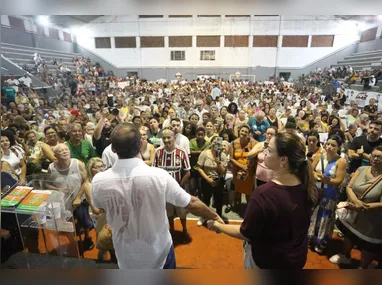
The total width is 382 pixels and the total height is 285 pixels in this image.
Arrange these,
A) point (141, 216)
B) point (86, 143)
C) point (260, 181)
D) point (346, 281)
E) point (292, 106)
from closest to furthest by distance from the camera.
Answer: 1. point (346, 281)
2. point (141, 216)
3. point (260, 181)
4. point (86, 143)
5. point (292, 106)

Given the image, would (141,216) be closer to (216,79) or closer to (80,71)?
(80,71)

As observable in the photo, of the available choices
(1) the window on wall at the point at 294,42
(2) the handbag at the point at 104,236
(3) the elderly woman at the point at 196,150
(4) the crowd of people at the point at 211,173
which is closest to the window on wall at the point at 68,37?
(4) the crowd of people at the point at 211,173

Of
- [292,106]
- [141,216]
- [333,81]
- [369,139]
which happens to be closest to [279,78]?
[333,81]

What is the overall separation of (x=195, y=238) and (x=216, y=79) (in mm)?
8414

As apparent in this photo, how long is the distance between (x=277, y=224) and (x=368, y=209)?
167cm

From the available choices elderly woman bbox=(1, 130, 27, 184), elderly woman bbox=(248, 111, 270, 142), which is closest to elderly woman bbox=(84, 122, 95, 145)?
elderly woman bbox=(1, 130, 27, 184)

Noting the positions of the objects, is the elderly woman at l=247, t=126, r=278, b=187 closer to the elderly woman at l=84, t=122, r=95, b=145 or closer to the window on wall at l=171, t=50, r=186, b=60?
the elderly woman at l=84, t=122, r=95, b=145

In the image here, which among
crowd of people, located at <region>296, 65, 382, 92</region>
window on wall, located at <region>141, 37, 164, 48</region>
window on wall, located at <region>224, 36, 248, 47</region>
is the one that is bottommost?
crowd of people, located at <region>296, 65, 382, 92</region>

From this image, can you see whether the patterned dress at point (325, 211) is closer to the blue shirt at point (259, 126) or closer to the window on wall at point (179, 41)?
the blue shirt at point (259, 126)

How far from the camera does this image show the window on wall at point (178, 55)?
974 centimetres

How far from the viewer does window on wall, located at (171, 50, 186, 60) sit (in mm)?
9736

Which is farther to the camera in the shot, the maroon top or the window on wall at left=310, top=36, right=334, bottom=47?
the window on wall at left=310, top=36, right=334, bottom=47

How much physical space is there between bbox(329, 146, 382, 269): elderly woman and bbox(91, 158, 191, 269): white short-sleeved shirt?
1.93 metres

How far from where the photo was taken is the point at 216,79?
10.3 metres
